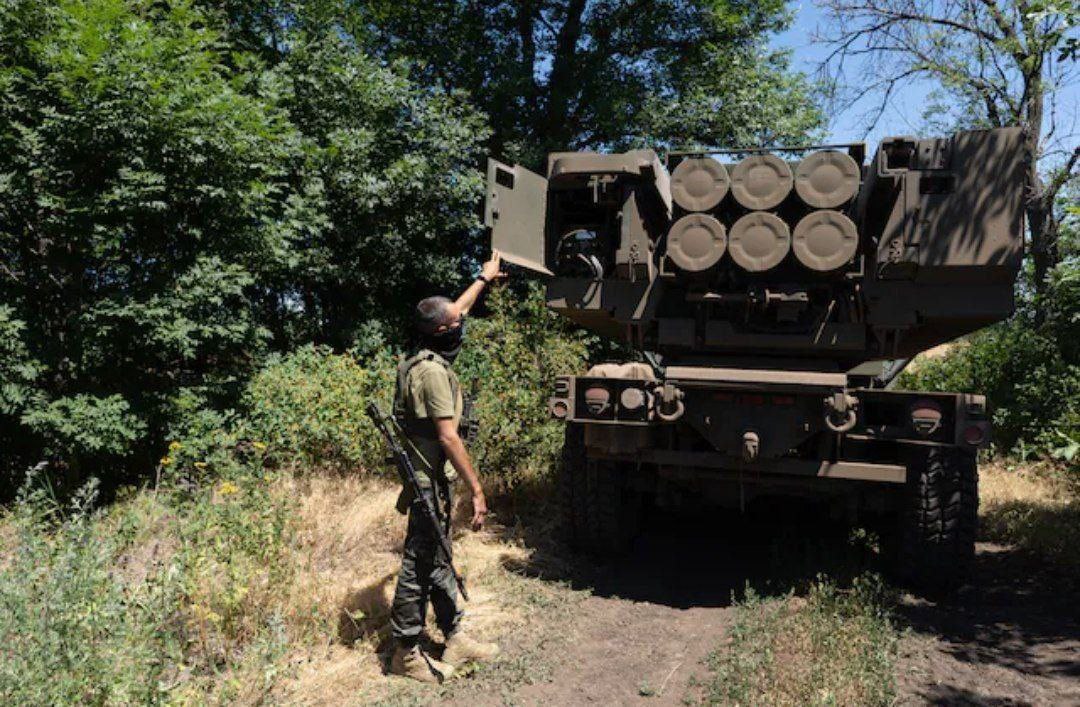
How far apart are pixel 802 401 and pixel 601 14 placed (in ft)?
42.7

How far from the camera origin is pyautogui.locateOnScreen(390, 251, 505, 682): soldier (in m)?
3.82

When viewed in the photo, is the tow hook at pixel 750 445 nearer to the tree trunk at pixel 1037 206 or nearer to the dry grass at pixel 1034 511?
the dry grass at pixel 1034 511

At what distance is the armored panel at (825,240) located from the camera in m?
4.70

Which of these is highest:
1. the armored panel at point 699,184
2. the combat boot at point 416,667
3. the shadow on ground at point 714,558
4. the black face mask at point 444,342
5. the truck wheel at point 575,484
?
the armored panel at point 699,184

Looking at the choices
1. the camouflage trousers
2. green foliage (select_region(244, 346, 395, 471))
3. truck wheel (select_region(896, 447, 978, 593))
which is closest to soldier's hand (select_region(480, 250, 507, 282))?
the camouflage trousers

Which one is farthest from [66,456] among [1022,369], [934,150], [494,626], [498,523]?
[1022,369]

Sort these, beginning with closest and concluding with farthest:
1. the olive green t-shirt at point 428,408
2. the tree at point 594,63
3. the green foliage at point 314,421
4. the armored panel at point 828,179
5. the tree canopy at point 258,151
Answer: the olive green t-shirt at point 428,408, the armored panel at point 828,179, the tree canopy at point 258,151, the green foliage at point 314,421, the tree at point 594,63

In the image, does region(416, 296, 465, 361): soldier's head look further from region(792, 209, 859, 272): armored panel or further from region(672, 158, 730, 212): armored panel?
region(792, 209, 859, 272): armored panel

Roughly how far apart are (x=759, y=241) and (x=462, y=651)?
9.48 ft

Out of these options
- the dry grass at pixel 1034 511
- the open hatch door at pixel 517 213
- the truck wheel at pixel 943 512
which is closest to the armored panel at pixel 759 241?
the open hatch door at pixel 517 213

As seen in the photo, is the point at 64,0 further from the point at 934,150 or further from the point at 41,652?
the point at 934,150

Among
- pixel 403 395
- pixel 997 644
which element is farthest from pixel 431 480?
pixel 997 644

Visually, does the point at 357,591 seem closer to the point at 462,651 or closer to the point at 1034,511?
the point at 462,651

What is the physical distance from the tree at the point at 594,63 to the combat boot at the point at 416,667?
10.7 metres
